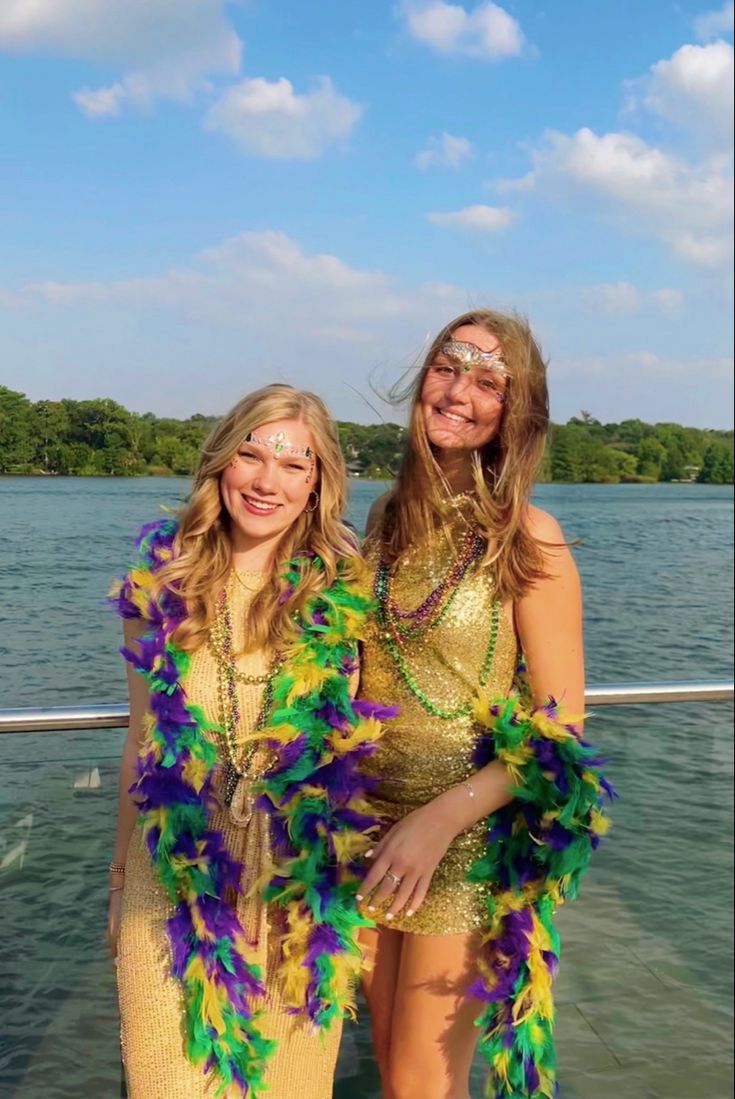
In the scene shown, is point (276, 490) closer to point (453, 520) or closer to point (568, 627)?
point (453, 520)

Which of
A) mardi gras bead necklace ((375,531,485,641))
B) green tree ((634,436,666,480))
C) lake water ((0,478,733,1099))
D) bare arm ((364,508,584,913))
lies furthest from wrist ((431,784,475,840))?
green tree ((634,436,666,480))

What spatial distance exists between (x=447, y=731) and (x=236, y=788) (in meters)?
0.39

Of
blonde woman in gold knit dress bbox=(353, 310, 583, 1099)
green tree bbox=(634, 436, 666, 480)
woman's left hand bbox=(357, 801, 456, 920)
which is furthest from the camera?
green tree bbox=(634, 436, 666, 480)

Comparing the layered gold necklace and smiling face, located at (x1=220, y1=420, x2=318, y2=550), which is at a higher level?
smiling face, located at (x1=220, y1=420, x2=318, y2=550)

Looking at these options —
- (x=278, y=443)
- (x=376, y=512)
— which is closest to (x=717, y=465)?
(x=376, y=512)

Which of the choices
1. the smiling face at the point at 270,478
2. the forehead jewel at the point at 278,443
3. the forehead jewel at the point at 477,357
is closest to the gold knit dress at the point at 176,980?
the smiling face at the point at 270,478

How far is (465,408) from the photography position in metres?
1.68

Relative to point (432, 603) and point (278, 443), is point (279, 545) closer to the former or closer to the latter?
point (278, 443)

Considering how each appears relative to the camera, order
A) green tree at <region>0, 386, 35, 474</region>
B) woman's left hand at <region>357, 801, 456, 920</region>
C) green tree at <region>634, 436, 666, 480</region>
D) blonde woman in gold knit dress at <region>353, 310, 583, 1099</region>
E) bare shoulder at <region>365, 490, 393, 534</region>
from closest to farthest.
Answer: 1. woman's left hand at <region>357, 801, 456, 920</region>
2. blonde woman in gold knit dress at <region>353, 310, 583, 1099</region>
3. bare shoulder at <region>365, 490, 393, 534</region>
4. green tree at <region>0, 386, 35, 474</region>
5. green tree at <region>634, 436, 666, 480</region>

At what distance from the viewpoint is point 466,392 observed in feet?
5.50

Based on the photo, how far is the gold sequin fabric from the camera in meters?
1.62

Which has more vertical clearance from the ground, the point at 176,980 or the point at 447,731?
the point at 447,731

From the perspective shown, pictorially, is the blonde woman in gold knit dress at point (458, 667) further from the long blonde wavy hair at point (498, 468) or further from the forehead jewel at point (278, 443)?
the forehead jewel at point (278, 443)

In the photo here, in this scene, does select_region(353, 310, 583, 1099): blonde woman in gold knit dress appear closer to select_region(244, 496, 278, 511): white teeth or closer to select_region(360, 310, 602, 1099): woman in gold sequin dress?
select_region(360, 310, 602, 1099): woman in gold sequin dress
